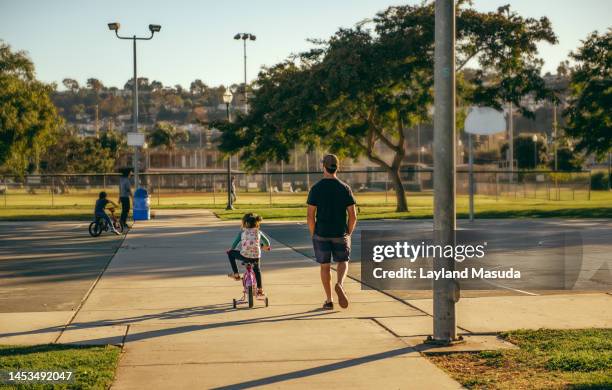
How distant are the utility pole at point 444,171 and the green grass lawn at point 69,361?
316 cm

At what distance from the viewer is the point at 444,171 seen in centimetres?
841

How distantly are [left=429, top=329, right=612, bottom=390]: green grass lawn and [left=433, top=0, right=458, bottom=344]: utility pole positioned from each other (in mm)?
480

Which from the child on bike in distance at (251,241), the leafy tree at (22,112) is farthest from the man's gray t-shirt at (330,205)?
the leafy tree at (22,112)

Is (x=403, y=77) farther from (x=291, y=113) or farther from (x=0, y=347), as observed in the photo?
(x=0, y=347)

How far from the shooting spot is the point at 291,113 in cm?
3759

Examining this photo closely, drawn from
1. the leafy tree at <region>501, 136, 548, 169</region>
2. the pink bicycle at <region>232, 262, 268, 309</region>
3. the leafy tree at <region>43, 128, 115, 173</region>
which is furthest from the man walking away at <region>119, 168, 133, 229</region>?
the leafy tree at <region>501, 136, 548, 169</region>

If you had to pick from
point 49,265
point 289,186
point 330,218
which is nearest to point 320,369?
point 330,218

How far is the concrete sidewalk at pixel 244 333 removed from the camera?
7145 millimetres

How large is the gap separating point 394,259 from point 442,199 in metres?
8.91

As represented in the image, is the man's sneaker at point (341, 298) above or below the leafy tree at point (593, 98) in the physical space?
below

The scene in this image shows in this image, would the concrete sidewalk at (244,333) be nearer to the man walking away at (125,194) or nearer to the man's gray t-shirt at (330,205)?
the man's gray t-shirt at (330,205)

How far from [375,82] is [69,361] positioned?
29.9 meters

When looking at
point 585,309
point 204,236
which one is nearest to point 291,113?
point 204,236

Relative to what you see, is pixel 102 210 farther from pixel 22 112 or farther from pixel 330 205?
pixel 22 112
